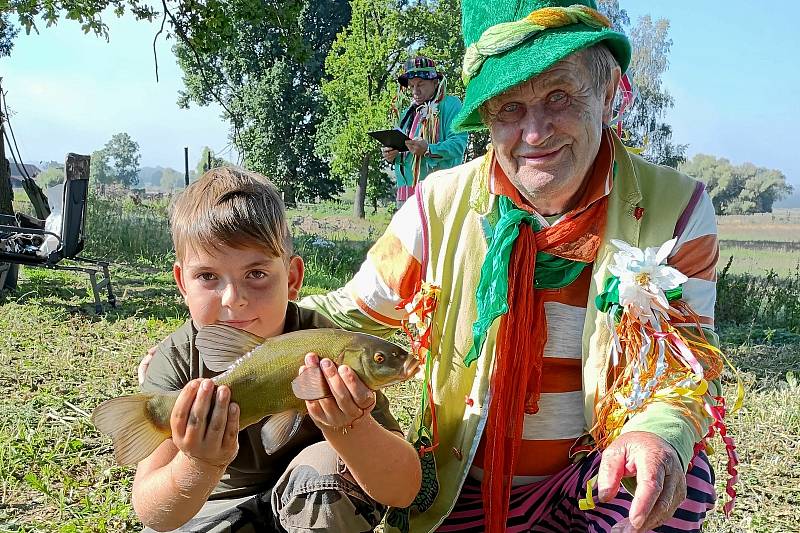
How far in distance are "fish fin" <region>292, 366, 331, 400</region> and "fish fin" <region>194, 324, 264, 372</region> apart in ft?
0.73

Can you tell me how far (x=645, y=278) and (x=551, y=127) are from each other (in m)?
0.48

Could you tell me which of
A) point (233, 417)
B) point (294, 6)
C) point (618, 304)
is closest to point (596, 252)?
point (618, 304)

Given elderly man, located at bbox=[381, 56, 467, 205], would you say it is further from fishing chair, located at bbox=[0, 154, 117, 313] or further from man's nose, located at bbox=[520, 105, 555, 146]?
man's nose, located at bbox=[520, 105, 555, 146]

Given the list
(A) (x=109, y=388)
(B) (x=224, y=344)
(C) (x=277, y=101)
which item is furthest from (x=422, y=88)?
(C) (x=277, y=101)

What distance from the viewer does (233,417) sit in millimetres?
1683

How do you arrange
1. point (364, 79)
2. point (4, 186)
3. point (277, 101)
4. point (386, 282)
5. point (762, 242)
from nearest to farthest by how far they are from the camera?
1. point (386, 282)
2. point (4, 186)
3. point (762, 242)
4. point (364, 79)
5. point (277, 101)

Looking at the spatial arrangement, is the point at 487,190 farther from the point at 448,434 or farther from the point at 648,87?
the point at 648,87

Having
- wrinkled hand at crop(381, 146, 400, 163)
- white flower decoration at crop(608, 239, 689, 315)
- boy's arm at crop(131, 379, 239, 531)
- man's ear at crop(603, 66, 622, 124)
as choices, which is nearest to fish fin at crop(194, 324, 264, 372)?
boy's arm at crop(131, 379, 239, 531)

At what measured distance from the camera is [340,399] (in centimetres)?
163

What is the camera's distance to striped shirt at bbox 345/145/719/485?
2.07 meters

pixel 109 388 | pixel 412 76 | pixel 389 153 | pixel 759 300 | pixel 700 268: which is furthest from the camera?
pixel 759 300

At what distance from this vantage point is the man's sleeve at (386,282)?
2314mm

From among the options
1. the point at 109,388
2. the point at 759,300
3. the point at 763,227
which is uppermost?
the point at 763,227

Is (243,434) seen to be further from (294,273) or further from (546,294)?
(546,294)
